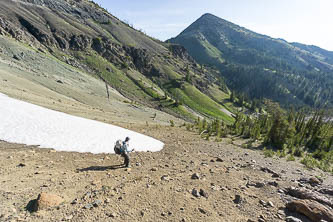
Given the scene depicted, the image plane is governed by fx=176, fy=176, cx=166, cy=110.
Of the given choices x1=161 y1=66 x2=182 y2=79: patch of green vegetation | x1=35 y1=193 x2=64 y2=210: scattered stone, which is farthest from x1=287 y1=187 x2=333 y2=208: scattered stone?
x1=161 y1=66 x2=182 y2=79: patch of green vegetation

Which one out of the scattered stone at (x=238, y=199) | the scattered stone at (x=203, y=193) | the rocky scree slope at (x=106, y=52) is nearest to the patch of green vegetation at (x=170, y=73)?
the rocky scree slope at (x=106, y=52)

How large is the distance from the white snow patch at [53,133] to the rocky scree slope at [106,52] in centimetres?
8433

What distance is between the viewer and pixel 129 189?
26.7 ft

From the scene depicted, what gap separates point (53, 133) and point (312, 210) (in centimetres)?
1758

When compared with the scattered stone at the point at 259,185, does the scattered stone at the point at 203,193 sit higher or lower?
lower

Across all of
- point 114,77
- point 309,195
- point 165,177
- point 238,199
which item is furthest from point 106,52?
point 309,195

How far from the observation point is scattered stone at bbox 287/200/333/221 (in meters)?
7.20

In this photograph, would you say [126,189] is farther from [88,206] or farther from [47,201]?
[47,201]

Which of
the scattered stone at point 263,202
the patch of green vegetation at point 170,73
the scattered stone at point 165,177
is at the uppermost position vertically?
the patch of green vegetation at point 170,73

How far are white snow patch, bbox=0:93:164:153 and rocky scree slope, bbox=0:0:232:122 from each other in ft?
277

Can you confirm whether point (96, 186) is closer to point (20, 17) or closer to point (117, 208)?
point (117, 208)

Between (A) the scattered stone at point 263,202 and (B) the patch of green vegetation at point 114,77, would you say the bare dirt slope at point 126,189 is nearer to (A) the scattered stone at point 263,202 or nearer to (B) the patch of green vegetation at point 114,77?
(A) the scattered stone at point 263,202

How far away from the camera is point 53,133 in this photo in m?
14.9

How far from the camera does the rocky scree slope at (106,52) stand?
102562 millimetres
